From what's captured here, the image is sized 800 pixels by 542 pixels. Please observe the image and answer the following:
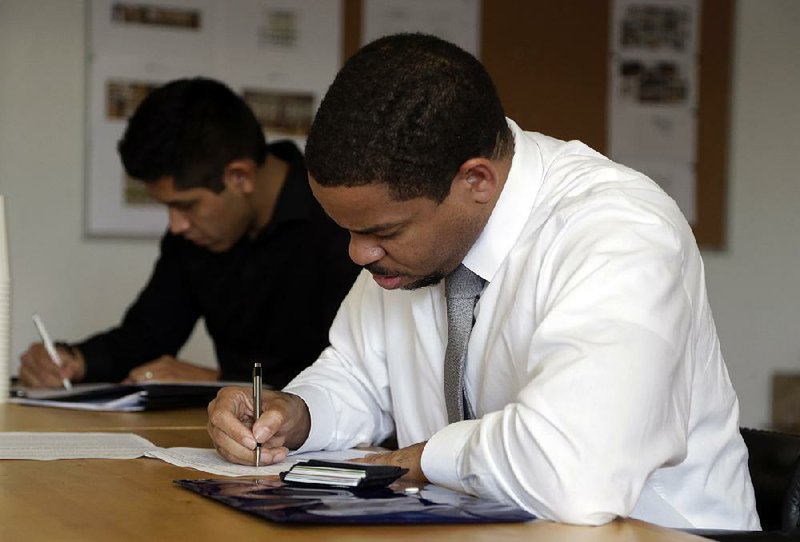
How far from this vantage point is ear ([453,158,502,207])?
159 cm

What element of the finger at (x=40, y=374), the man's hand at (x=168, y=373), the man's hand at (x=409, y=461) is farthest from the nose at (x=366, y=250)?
the finger at (x=40, y=374)

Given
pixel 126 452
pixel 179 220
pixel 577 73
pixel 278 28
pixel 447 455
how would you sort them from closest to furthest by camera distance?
pixel 447 455 < pixel 126 452 < pixel 179 220 < pixel 278 28 < pixel 577 73

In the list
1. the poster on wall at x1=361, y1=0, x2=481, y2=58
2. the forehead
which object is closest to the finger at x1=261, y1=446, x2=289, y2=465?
the forehead

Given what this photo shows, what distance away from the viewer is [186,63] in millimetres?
4355

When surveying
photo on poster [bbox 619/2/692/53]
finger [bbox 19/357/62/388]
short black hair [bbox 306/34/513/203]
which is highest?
photo on poster [bbox 619/2/692/53]

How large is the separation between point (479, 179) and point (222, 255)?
182cm

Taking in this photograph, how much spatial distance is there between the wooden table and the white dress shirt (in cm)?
9

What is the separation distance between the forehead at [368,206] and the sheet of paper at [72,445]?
19.3 inches

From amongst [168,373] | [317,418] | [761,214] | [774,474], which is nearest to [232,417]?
[317,418]

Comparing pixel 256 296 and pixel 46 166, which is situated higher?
pixel 46 166

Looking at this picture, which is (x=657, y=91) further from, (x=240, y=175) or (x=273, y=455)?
(x=273, y=455)

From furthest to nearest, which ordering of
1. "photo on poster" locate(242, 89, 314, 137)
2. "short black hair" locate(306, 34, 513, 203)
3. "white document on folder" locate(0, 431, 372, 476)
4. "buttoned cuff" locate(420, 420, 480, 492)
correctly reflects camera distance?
"photo on poster" locate(242, 89, 314, 137) → "white document on folder" locate(0, 431, 372, 476) → "short black hair" locate(306, 34, 513, 203) → "buttoned cuff" locate(420, 420, 480, 492)

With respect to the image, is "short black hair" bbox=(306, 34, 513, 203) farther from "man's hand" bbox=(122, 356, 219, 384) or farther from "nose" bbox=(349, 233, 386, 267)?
"man's hand" bbox=(122, 356, 219, 384)

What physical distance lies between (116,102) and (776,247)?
2.94 metres
